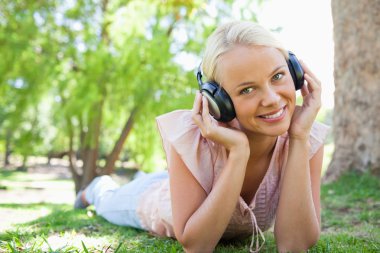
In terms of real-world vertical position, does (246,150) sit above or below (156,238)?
above

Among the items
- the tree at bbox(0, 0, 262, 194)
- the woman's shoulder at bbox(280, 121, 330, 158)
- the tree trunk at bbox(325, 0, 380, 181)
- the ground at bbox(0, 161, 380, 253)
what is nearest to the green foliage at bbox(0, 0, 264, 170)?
the tree at bbox(0, 0, 262, 194)

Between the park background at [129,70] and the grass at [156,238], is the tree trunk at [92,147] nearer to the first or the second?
the park background at [129,70]

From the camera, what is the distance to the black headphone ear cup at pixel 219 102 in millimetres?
1895

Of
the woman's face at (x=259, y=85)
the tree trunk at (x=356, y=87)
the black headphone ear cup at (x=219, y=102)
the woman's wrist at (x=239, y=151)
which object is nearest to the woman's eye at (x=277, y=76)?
the woman's face at (x=259, y=85)

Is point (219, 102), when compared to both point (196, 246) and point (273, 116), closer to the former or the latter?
point (273, 116)

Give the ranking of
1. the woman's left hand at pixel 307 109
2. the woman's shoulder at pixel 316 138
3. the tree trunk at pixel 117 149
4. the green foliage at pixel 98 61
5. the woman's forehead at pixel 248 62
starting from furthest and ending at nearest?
the tree trunk at pixel 117 149, the green foliage at pixel 98 61, the woman's shoulder at pixel 316 138, the woman's left hand at pixel 307 109, the woman's forehead at pixel 248 62

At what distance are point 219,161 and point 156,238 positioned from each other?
95 centimetres

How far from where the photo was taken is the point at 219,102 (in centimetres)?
190

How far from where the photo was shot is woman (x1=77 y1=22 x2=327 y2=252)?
1.86m

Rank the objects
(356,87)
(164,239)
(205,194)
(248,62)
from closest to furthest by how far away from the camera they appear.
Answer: (248,62) → (205,194) → (164,239) → (356,87)

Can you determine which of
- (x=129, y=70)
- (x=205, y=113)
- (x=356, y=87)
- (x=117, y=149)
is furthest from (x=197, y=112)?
(x=117, y=149)

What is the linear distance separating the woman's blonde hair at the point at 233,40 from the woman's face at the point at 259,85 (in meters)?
0.03

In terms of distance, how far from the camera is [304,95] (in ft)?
7.23

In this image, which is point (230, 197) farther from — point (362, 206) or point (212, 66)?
point (362, 206)
